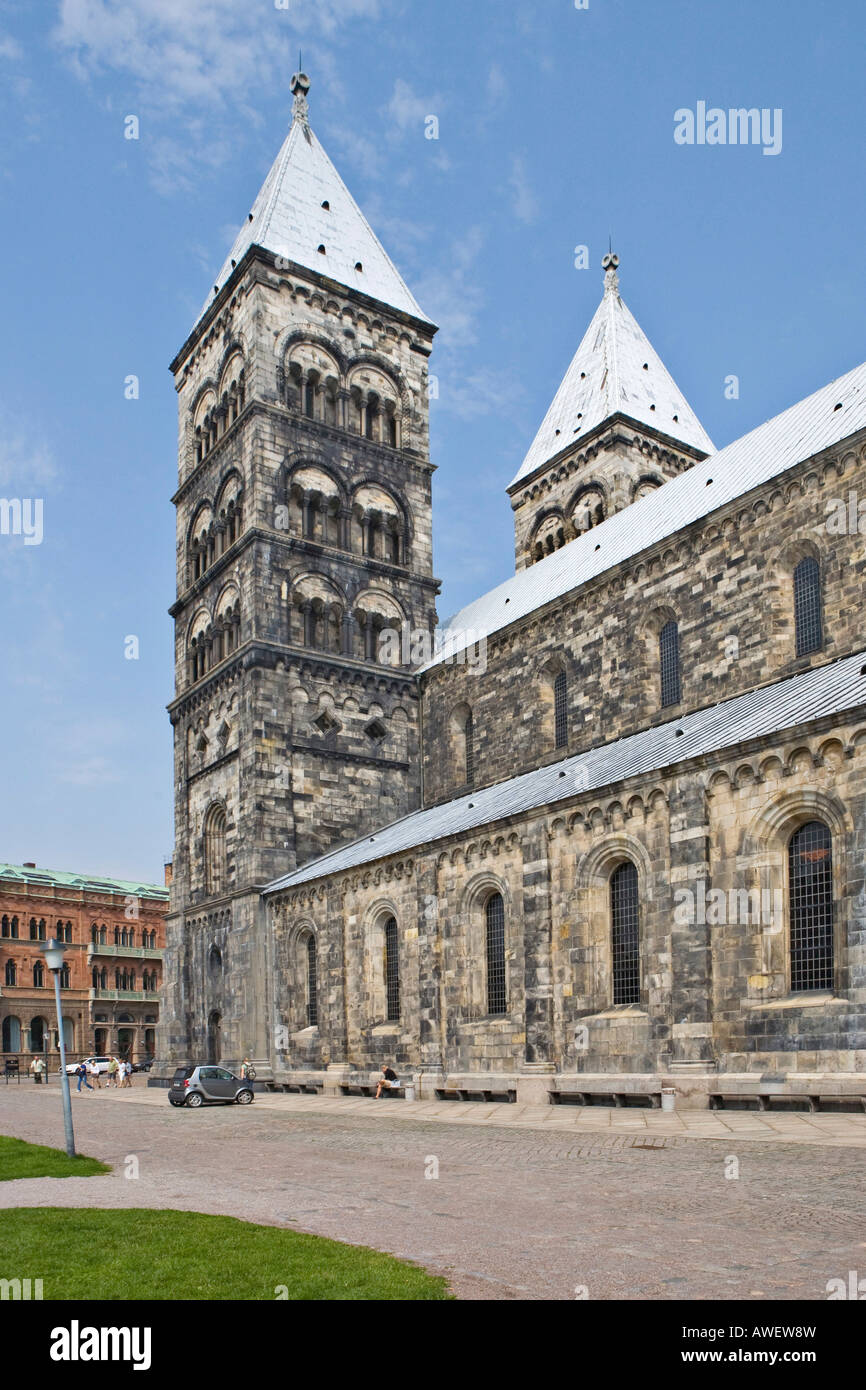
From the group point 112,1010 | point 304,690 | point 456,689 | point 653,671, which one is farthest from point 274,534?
point 112,1010

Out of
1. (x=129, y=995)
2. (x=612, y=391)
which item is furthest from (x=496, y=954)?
(x=129, y=995)

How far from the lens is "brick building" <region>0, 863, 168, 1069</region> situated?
78688 millimetres

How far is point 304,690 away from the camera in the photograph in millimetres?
44438

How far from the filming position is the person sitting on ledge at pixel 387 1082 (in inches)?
1256

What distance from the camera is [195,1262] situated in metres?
8.41

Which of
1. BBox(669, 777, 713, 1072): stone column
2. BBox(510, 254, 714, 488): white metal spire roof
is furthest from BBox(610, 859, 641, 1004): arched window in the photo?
BBox(510, 254, 714, 488): white metal spire roof

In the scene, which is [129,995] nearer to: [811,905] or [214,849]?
[214,849]

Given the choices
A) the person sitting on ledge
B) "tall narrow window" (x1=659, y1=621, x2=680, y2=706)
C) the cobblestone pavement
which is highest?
"tall narrow window" (x1=659, y1=621, x2=680, y2=706)

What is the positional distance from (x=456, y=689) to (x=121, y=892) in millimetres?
54638

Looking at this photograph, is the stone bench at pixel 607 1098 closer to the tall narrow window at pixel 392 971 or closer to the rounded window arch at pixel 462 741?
the tall narrow window at pixel 392 971

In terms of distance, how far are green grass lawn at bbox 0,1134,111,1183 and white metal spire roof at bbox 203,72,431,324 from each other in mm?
38612

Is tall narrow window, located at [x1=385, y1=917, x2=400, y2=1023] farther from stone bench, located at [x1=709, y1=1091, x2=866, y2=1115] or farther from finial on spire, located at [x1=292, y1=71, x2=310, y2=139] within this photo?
finial on spire, located at [x1=292, y1=71, x2=310, y2=139]

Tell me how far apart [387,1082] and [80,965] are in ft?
191
